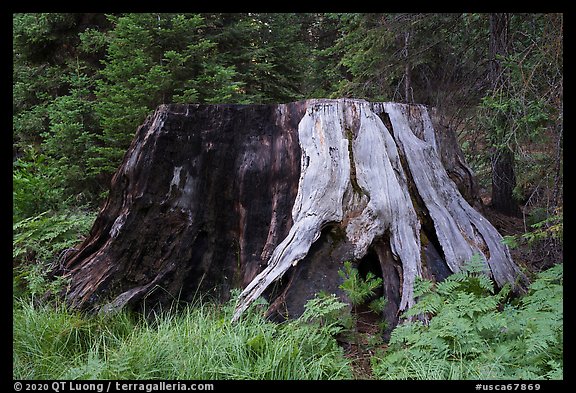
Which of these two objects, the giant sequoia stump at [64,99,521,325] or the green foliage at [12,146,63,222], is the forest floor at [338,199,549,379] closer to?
the giant sequoia stump at [64,99,521,325]

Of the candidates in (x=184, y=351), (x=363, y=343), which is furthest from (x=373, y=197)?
(x=184, y=351)

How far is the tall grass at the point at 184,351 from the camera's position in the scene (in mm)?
3027

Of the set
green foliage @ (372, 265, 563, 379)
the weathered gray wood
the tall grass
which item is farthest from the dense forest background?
green foliage @ (372, 265, 563, 379)

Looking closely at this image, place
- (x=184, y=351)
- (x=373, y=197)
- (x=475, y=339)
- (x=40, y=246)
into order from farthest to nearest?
(x=40, y=246)
(x=373, y=197)
(x=184, y=351)
(x=475, y=339)

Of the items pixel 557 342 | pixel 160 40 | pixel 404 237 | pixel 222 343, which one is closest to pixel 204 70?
pixel 160 40

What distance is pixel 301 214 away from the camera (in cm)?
425

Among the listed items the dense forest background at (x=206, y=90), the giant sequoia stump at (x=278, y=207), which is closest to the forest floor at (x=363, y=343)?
the giant sequoia stump at (x=278, y=207)

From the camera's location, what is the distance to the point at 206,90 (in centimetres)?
856

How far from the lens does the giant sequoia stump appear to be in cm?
421

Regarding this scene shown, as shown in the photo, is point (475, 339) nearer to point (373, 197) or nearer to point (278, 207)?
point (373, 197)

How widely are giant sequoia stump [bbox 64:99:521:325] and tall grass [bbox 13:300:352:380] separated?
2.14ft

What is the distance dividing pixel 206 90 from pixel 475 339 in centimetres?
699

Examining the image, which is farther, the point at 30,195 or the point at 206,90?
the point at 206,90

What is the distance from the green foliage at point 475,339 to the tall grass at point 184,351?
51 centimetres
